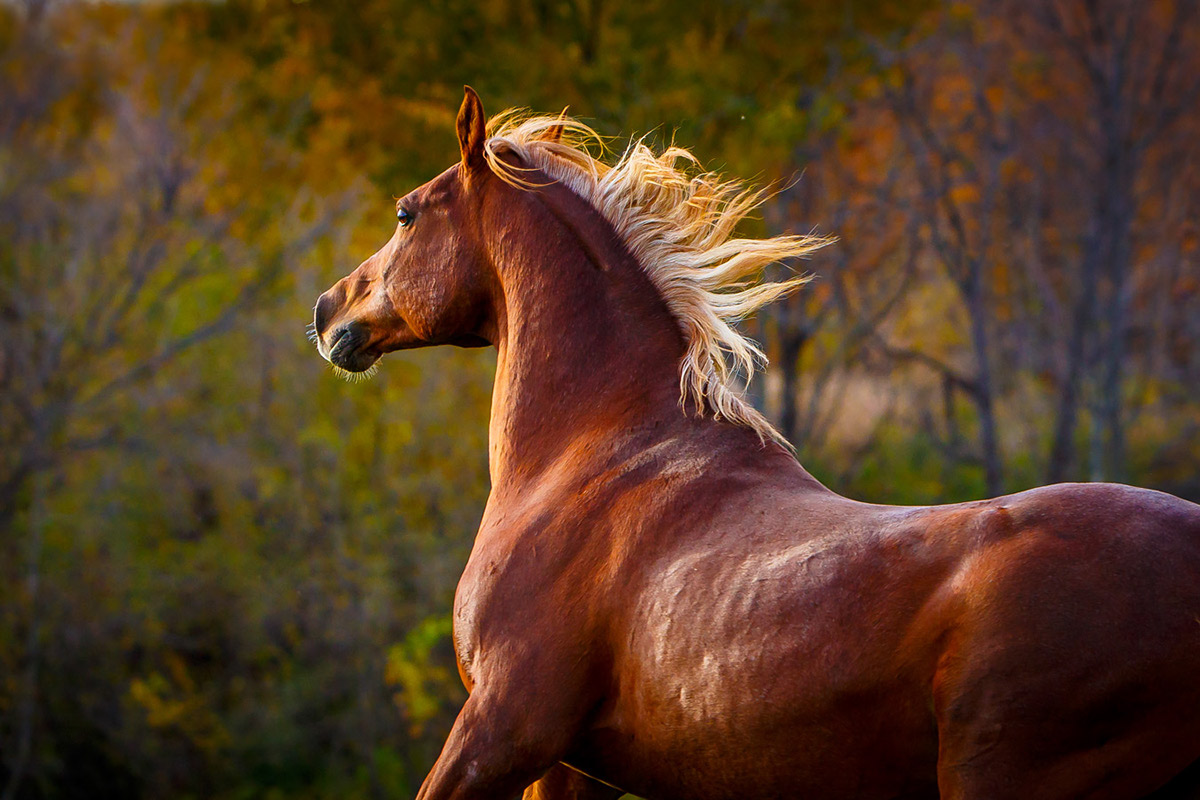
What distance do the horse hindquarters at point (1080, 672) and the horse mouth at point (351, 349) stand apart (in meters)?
2.24

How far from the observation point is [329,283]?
13289 mm

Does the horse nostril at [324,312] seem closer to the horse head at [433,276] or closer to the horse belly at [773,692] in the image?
the horse head at [433,276]

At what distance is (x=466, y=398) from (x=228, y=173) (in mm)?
3554

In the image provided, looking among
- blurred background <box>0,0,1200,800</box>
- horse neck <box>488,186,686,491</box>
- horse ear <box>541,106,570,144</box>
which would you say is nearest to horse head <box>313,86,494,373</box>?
horse neck <box>488,186,686,491</box>

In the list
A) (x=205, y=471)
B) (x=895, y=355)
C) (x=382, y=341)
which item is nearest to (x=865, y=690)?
(x=382, y=341)

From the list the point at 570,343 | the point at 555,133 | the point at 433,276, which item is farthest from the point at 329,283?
the point at 570,343

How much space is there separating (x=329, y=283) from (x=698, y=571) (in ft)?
36.8

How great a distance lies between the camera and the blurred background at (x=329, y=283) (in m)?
10.9

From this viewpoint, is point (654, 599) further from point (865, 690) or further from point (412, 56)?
point (412, 56)

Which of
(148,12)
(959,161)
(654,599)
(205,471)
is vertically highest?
(148,12)

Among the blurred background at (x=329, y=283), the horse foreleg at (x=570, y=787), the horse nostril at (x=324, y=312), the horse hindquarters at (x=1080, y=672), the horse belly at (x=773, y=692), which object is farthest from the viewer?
the blurred background at (x=329, y=283)

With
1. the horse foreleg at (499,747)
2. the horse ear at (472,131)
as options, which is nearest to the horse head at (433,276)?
the horse ear at (472,131)

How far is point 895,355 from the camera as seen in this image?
36.9 feet

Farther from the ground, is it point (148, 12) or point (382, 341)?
point (148, 12)
